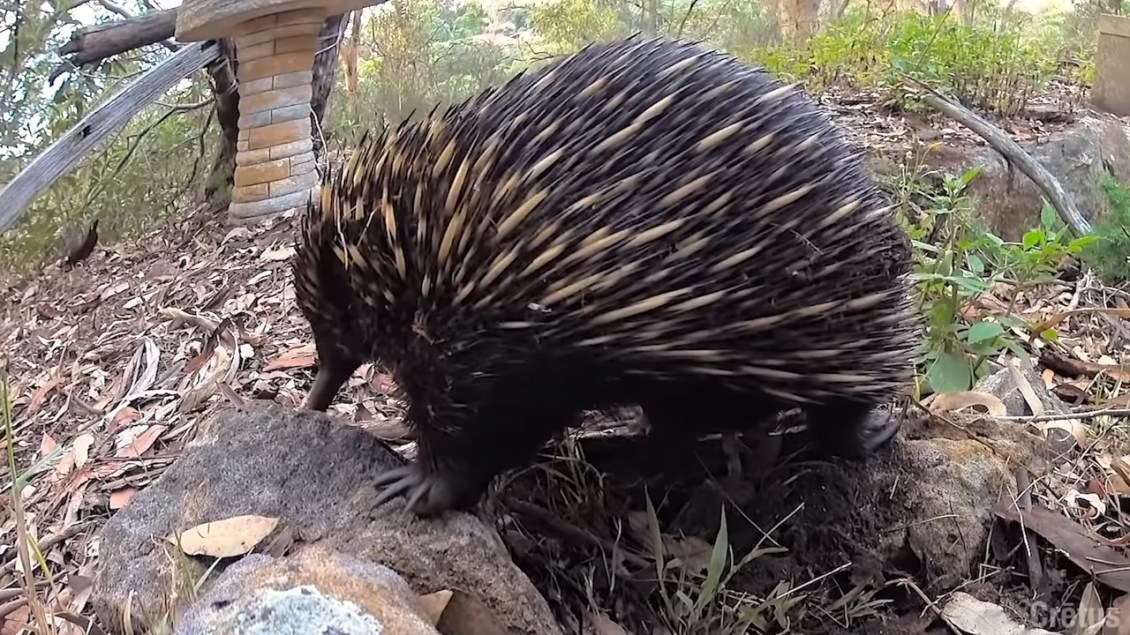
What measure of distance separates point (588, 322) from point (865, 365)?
54cm

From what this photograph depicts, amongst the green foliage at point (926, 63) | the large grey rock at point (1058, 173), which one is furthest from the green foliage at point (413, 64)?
the large grey rock at point (1058, 173)

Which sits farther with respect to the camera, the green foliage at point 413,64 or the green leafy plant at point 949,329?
the green foliage at point 413,64

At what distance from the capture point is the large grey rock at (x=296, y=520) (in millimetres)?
1622

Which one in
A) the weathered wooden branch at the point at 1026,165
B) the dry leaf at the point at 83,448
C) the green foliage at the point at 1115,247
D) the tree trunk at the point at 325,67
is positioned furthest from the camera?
the tree trunk at the point at 325,67

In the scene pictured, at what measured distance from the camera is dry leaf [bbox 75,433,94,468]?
266cm

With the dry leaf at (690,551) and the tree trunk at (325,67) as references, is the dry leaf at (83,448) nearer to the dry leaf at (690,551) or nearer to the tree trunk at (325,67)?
the dry leaf at (690,551)

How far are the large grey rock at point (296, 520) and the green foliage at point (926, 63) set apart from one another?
11.9 ft

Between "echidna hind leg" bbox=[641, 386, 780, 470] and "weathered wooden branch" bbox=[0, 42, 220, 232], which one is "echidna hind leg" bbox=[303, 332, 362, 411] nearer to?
"echidna hind leg" bbox=[641, 386, 780, 470]

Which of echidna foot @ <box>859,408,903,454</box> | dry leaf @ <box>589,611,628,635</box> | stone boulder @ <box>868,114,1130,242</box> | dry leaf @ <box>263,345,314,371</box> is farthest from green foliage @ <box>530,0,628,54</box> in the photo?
dry leaf @ <box>589,611,628,635</box>

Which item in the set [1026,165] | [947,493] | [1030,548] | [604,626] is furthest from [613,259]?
[1026,165]

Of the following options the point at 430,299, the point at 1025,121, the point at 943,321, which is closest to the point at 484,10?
the point at 1025,121

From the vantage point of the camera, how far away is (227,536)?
1642 mm

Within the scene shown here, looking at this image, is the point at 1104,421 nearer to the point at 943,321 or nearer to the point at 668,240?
the point at 943,321

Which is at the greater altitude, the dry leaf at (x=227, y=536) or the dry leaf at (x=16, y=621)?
the dry leaf at (x=227, y=536)
